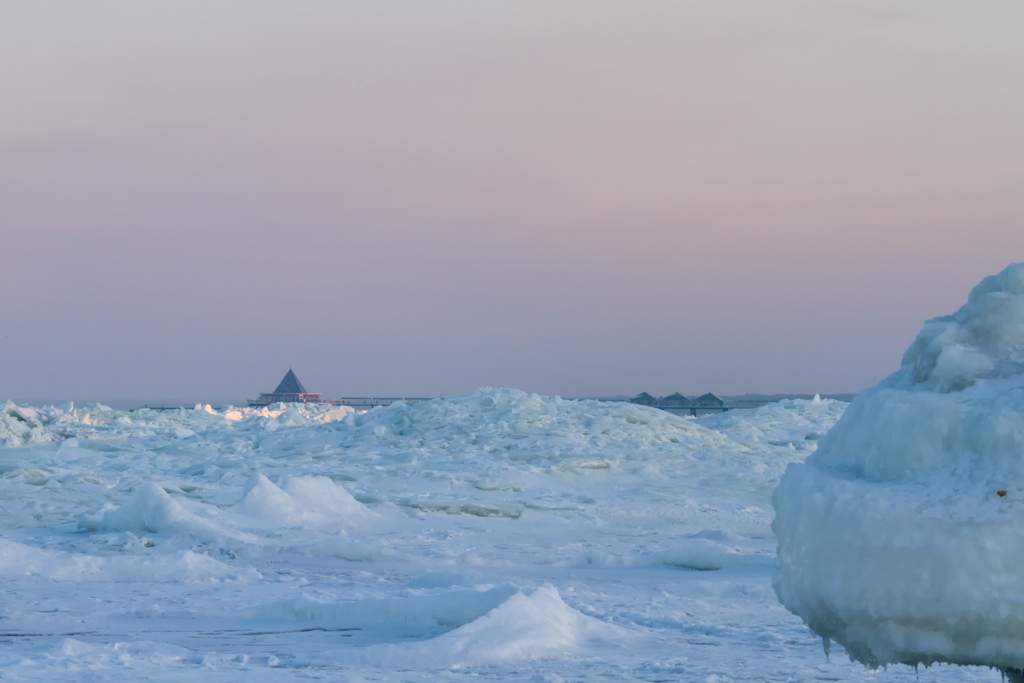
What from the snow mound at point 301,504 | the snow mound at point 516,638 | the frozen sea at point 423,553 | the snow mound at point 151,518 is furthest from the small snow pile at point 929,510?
the snow mound at point 301,504

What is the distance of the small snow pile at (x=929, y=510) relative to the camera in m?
2.91

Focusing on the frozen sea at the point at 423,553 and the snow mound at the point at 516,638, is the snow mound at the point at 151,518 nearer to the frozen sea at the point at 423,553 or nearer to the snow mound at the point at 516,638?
the frozen sea at the point at 423,553

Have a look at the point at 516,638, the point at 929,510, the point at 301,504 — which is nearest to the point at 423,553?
the point at 301,504

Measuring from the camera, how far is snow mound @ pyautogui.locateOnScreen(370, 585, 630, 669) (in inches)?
259

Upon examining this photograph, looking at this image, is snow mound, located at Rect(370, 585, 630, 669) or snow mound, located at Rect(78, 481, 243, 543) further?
snow mound, located at Rect(78, 481, 243, 543)

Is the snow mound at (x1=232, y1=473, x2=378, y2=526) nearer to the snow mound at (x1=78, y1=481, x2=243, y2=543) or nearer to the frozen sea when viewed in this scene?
the frozen sea

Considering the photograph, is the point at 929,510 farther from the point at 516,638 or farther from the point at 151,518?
the point at 151,518

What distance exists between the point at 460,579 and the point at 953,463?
6.24 metres

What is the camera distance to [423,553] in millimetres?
11078

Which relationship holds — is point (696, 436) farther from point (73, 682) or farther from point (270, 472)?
point (73, 682)

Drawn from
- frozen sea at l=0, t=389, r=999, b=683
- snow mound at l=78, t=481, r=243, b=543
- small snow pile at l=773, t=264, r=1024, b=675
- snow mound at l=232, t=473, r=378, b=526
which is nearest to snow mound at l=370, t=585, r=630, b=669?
frozen sea at l=0, t=389, r=999, b=683

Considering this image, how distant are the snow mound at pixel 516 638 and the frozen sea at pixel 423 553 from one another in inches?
0.7

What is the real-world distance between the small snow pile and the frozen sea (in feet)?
10.6

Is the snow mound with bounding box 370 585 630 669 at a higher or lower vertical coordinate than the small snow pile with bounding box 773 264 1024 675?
lower
